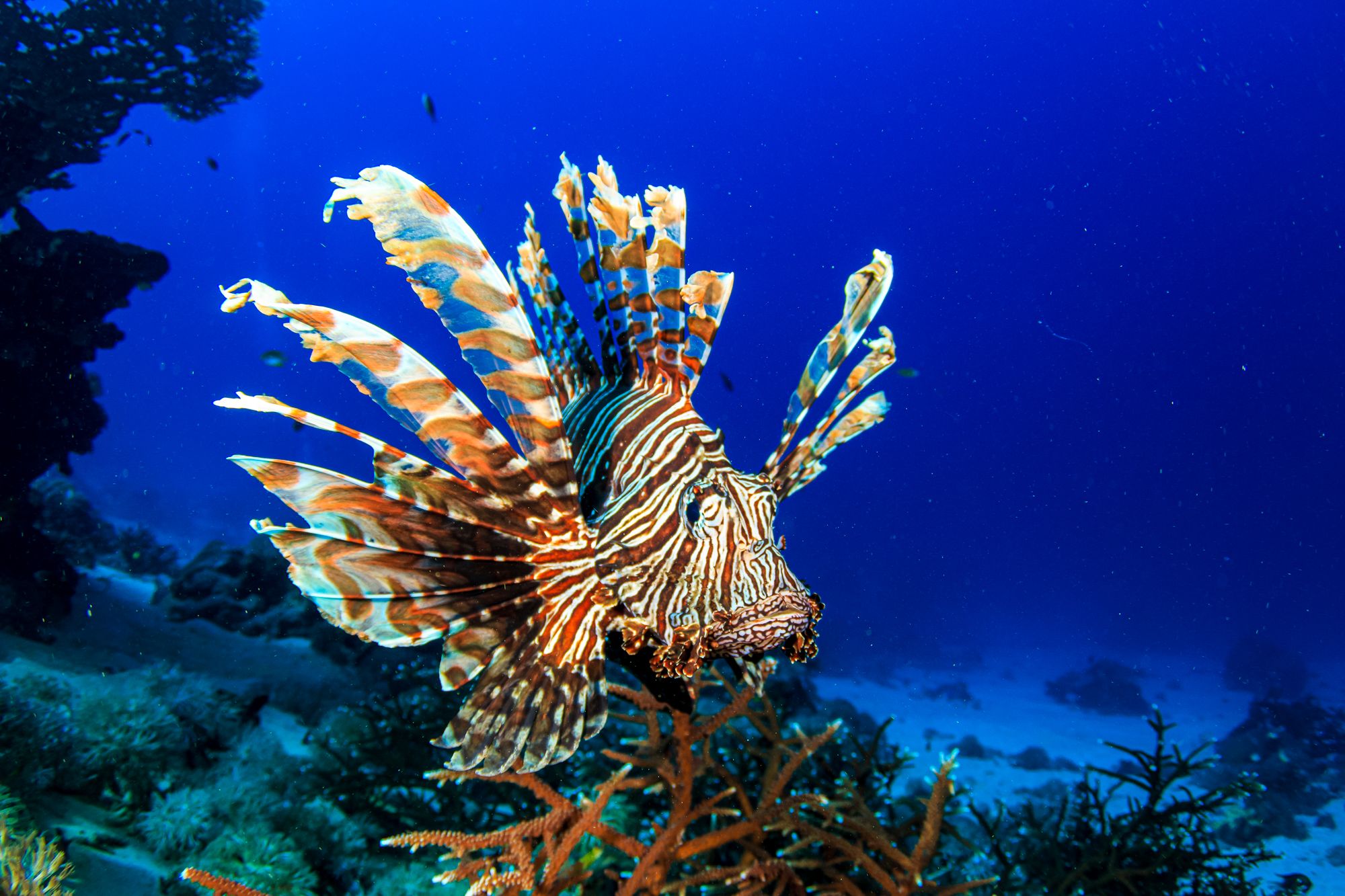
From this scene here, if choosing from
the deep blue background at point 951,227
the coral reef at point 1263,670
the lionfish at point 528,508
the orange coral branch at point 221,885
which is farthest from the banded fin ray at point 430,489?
the deep blue background at point 951,227

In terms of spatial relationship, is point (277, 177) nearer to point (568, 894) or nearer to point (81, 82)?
point (81, 82)

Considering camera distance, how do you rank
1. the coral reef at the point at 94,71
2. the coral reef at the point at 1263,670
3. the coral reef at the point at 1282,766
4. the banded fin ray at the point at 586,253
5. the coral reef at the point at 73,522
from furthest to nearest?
the coral reef at the point at 1263,670
the coral reef at the point at 73,522
the coral reef at the point at 1282,766
the coral reef at the point at 94,71
the banded fin ray at the point at 586,253

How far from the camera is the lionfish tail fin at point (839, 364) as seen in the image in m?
2.28

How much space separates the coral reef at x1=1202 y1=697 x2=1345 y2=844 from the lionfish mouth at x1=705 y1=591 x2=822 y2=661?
1253cm

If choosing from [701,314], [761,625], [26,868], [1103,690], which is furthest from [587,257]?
[1103,690]

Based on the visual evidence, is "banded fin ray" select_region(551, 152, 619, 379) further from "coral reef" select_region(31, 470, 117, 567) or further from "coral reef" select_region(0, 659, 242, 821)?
"coral reef" select_region(31, 470, 117, 567)

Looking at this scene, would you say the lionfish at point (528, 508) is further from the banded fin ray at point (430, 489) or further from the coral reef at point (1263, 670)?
the coral reef at point (1263, 670)

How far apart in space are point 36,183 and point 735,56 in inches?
2877

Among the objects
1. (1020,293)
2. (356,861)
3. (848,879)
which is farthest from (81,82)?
(1020,293)

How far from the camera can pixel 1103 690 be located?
2328 centimetres

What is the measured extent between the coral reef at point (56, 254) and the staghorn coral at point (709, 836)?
8.57 meters

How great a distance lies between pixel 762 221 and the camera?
7450cm

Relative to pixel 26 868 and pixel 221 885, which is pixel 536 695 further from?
pixel 26 868

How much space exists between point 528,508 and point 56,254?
Result: 11.2 metres
